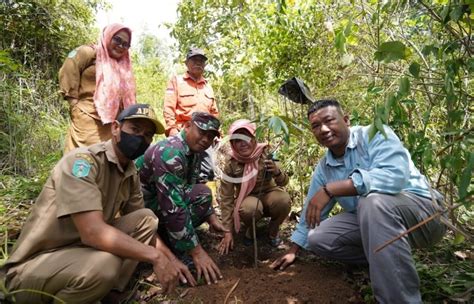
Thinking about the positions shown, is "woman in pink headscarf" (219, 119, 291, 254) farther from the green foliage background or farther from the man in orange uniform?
the man in orange uniform

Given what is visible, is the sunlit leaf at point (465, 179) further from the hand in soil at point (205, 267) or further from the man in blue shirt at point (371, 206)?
the hand in soil at point (205, 267)

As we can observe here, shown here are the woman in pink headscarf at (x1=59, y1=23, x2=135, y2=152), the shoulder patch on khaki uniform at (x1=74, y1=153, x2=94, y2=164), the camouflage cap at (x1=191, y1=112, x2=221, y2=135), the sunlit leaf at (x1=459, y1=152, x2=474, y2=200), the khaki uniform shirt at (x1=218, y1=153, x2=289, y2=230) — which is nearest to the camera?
the sunlit leaf at (x1=459, y1=152, x2=474, y2=200)

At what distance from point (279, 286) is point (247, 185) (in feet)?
3.24

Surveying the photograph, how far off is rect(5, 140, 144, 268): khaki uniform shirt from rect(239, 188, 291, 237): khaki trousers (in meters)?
1.32

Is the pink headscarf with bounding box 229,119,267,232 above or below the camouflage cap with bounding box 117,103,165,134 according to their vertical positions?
below

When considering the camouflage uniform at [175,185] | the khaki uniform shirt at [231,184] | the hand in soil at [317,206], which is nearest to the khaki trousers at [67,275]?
the camouflage uniform at [175,185]

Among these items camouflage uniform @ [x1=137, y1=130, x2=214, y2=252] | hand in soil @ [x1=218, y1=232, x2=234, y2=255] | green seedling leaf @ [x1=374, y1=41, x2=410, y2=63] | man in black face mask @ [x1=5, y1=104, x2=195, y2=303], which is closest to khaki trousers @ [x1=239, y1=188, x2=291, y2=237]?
hand in soil @ [x1=218, y1=232, x2=234, y2=255]

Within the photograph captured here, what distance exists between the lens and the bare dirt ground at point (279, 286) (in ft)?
7.27

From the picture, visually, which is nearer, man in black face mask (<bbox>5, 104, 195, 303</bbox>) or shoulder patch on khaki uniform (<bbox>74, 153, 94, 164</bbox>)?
man in black face mask (<bbox>5, 104, 195, 303</bbox>)

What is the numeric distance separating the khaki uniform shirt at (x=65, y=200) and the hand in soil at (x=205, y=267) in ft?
2.89

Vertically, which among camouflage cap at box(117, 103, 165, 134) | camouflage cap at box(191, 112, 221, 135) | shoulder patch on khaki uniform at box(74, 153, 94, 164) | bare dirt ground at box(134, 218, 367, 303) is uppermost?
camouflage cap at box(117, 103, 165, 134)

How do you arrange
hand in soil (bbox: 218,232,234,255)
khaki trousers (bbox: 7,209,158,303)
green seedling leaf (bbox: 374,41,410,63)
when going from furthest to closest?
Answer: hand in soil (bbox: 218,232,234,255) → khaki trousers (bbox: 7,209,158,303) → green seedling leaf (bbox: 374,41,410,63)

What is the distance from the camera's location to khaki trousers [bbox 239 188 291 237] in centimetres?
304

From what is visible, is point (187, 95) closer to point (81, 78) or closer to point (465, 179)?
point (81, 78)
